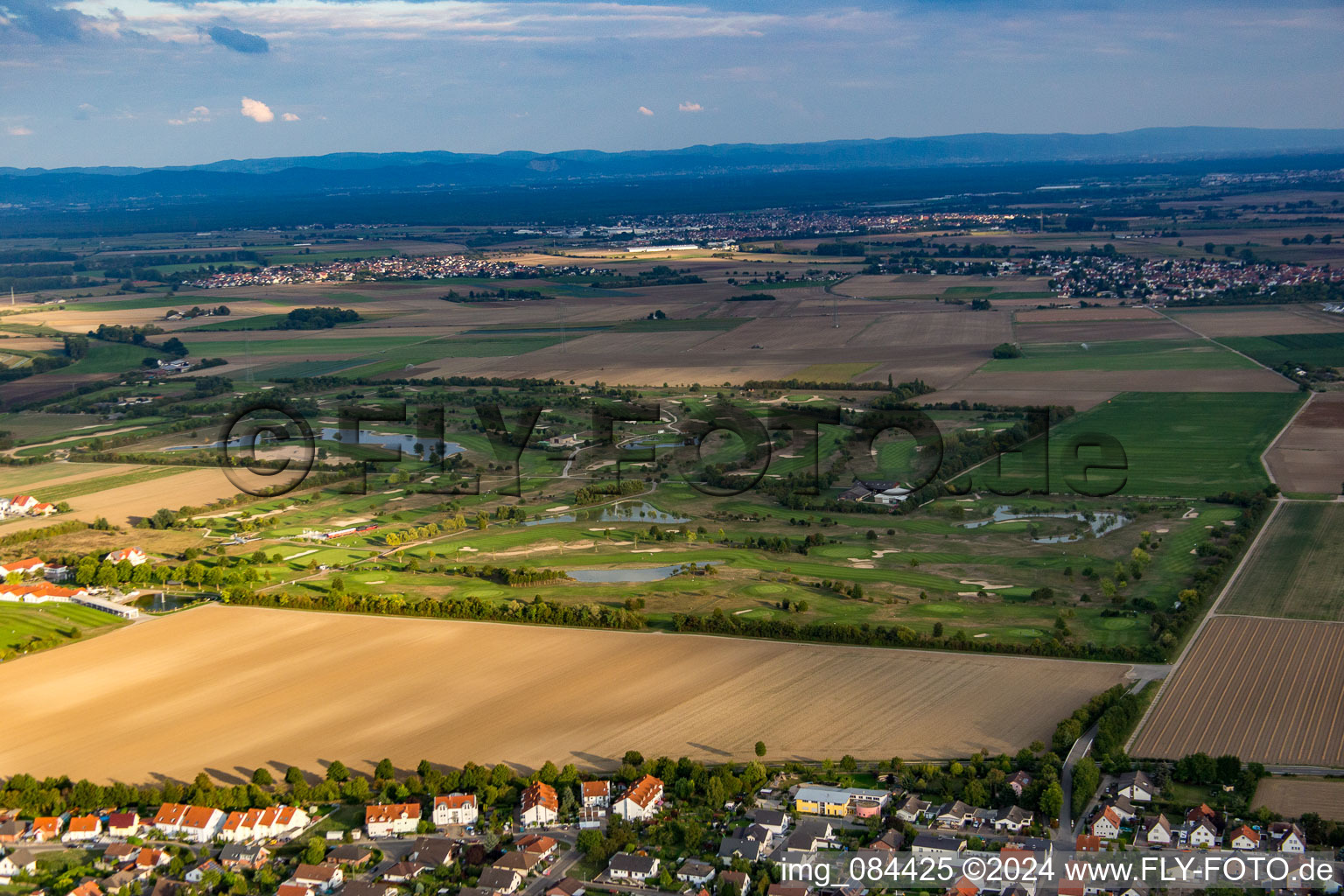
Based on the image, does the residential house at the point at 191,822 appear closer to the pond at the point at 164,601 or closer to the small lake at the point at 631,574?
the pond at the point at 164,601

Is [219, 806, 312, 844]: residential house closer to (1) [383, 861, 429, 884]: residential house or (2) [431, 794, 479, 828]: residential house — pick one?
(2) [431, 794, 479, 828]: residential house

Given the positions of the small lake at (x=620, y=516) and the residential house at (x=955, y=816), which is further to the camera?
the small lake at (x=620, y=516)

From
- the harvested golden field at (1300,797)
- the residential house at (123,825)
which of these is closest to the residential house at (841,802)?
the harvested golden field at (1300,797)

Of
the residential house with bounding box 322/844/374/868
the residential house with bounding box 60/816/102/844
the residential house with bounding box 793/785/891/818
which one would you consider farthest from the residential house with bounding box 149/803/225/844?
the residential house with bounding box 793/785/891/818

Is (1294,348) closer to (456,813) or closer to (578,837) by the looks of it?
(578,837)

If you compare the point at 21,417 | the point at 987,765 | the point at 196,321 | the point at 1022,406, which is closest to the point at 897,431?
the point at 1022,406

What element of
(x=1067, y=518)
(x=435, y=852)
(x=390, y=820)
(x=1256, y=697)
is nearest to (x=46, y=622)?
(x=390, y=820)
